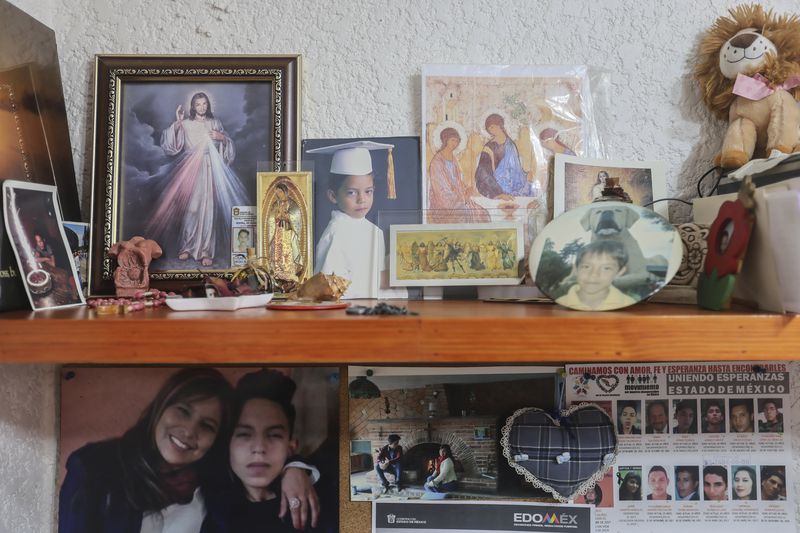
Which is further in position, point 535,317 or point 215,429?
point 215,429

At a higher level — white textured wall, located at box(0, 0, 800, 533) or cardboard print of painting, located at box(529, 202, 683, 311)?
white textured wall, located at box(0, 0, 800, 533)

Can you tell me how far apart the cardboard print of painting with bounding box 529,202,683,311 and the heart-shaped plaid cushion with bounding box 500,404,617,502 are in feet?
0.82

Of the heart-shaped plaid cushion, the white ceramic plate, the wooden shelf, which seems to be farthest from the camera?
the heart-shaped plaid cushion

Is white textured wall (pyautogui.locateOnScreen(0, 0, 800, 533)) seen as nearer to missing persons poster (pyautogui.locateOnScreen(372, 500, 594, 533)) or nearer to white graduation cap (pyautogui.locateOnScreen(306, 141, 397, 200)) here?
white graduation cap (pyautogui.locateOnScreen(306, 141, 397, 200))

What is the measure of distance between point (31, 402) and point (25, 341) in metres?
0.26

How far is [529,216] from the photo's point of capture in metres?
0.80

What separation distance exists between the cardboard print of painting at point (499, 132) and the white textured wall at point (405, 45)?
0.11 feet

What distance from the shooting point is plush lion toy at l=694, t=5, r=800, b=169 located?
74 cm

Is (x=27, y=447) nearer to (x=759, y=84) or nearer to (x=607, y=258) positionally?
(x=607, y=258)

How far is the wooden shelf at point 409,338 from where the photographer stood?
0.56m

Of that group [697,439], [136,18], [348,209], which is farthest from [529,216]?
[136,18]

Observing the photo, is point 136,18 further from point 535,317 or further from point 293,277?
point 535,317

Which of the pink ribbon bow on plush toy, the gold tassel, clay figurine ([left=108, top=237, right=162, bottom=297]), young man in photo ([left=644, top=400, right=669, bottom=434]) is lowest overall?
young man in photo ([left=644, top=400, right=669, bottom=434])

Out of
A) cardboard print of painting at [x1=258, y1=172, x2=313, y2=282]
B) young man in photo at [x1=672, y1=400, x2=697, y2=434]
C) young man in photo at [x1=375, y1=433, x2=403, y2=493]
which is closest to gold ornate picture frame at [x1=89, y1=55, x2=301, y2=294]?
cardboard print of painting at [x1=258, y1=172, x2=313, y2=282]
